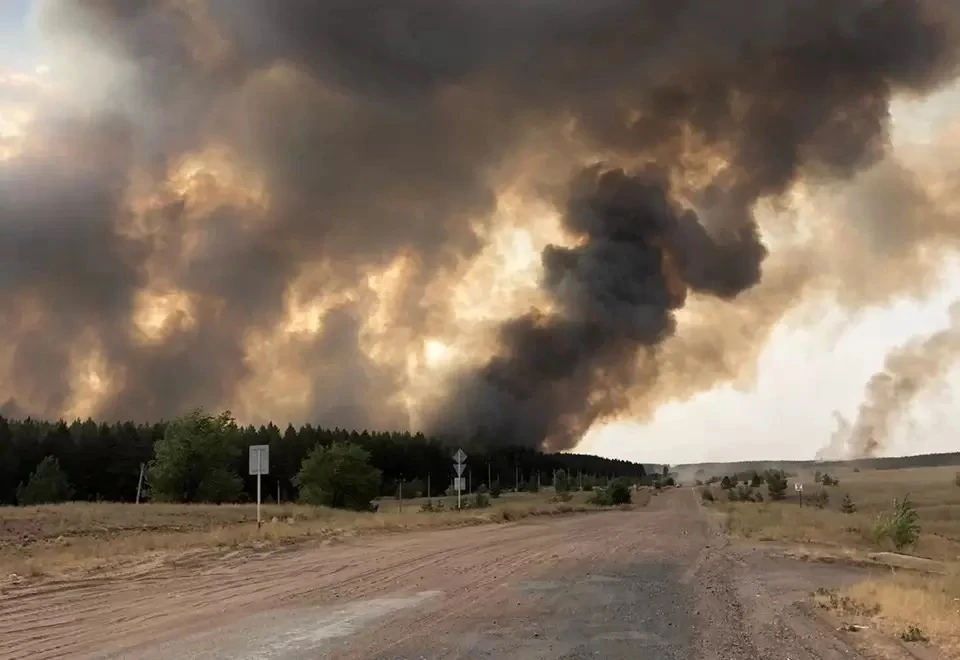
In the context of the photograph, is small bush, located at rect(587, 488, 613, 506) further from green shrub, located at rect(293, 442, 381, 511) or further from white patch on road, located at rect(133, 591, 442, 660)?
white patch on road, located at rect(133, 591, 442, 660)

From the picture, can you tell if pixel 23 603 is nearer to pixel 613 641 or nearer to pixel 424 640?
pixel 424 640

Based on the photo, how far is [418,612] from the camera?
1144cm

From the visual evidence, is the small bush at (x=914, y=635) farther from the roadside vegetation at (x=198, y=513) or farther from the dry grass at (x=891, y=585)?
the roadside vegetation at (x=198, y=513)

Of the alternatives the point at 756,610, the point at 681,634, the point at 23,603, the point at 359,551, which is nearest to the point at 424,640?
the point at 681,634

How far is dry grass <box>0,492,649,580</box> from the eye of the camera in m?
17.9

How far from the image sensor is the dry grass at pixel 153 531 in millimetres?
17938

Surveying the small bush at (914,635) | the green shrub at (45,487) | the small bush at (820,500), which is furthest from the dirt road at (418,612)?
the small bush at (820,500)

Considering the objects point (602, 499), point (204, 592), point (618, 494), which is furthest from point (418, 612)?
point (618, 494)

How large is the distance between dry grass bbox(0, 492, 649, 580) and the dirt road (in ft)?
6.87

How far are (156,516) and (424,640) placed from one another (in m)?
33.5

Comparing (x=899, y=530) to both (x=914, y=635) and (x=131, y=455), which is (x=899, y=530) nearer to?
(x=914, y=635)

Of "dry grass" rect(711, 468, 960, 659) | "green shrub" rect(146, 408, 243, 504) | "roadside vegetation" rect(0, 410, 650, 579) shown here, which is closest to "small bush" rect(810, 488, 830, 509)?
"dry grass" rect(711, 468, 960, 659)

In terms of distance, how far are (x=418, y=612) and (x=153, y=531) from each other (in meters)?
24.0

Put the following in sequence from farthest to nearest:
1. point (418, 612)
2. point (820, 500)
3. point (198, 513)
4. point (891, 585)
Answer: point (820, 500) < point (198, 513) < point (891, 585) < point (418, 612)
